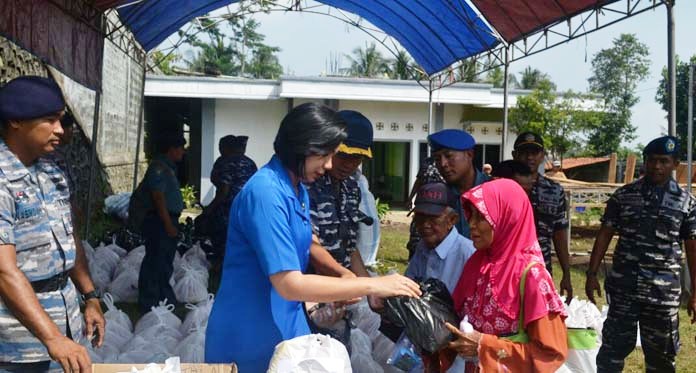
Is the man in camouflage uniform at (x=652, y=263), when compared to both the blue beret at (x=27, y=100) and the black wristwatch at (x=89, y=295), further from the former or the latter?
the blue beret at (x=27, y=100)

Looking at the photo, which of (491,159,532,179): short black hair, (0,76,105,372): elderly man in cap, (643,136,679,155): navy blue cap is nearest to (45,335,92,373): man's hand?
(0,76,105,372): elderly man in cap

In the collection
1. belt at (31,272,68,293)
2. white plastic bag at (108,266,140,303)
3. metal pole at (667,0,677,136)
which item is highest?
metal pole at (667,0,677,136)

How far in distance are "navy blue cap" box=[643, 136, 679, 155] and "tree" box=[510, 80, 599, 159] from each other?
1601 centimetres

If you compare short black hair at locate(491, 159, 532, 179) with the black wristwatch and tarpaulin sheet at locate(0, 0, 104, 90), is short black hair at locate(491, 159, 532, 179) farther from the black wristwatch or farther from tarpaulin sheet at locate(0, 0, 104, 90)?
tarpaulin sheet at locate(0, 0, 104, 90)

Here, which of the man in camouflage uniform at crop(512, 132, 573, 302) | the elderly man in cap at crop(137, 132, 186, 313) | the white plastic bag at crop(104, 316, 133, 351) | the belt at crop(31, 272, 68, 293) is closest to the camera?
the belt at crop(31, 272, 68, 293)

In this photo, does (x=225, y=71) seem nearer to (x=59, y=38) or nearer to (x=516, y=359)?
(x=59, y=38)

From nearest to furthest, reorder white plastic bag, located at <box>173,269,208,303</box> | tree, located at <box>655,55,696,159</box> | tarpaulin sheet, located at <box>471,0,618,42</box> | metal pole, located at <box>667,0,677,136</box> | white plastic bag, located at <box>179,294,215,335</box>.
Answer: white plastic bag, located at <box>179,294,215,335</box> → metal pole, located at <box>667,0,677,136</box> → white plastic bag, located at <box>173,269,208,303</box> → tarpaulin sheet, located at <box>471,0,618,42</box> → tree, located at <box>655,55,696,159</box>

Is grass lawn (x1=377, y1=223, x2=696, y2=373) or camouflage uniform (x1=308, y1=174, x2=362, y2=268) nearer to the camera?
camouflage uniform (x1=308, y1=174, x2=362, y2=268)

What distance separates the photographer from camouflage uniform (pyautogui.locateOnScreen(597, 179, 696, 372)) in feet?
11.7

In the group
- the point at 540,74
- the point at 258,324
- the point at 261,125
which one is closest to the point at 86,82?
the point at 258,324

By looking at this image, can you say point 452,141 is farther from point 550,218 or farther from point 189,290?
point 189,290

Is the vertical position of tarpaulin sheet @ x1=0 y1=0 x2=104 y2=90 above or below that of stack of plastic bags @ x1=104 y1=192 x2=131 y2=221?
above

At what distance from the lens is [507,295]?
2.01 metres

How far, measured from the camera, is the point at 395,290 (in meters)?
1.86
